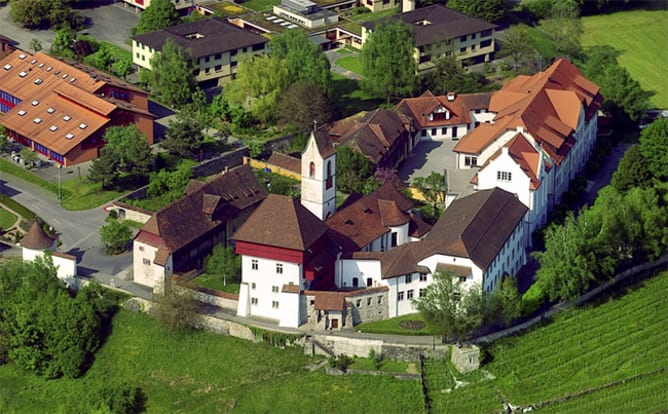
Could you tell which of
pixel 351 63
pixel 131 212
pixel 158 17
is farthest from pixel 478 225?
pixel 158 17

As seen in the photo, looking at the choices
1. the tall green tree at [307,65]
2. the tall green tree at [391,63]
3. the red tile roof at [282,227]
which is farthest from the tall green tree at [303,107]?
the red tile roof at [282,227]

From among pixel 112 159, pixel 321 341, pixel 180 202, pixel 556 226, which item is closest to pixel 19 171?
pixel 112 159

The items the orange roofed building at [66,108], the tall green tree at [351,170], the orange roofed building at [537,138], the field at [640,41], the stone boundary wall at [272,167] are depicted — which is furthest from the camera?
the field at [640,41]

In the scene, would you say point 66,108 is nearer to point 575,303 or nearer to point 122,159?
point 122,159

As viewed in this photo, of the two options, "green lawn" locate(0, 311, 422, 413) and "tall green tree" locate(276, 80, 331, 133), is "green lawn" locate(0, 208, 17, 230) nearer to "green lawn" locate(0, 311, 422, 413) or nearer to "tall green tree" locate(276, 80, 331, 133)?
"green lawn" locate(0, 311, 422, 413)

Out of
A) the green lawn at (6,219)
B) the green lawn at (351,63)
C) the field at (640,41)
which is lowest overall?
the green lawn at (6,219)

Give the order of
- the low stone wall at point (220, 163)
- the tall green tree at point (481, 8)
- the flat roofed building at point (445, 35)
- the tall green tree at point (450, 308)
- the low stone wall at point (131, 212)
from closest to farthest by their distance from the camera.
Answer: the tall green tree at point (450, 308)
the low stone wall at point (131, 212)
the low stone wall at point (220, 163)
the flat roofed building at point (445, 35)
the tall green tree at point (481, 8)

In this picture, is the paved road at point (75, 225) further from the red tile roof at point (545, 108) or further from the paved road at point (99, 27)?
the paved road at point (99, 27)
